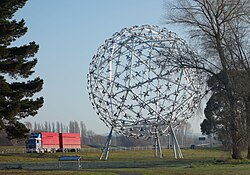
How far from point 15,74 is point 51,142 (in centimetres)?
4725

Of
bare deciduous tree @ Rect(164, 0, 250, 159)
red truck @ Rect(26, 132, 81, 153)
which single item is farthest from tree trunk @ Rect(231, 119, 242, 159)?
red truck @ Rect(26, 132, 81, 153)

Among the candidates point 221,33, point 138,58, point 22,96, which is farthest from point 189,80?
point 22,96

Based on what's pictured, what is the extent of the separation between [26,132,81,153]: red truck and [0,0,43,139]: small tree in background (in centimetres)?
3968

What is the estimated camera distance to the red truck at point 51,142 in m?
72.9

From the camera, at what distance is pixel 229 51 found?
40844mm

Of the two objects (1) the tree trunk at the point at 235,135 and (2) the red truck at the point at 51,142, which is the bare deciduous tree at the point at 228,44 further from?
(2) the red truck at the point at 51,142

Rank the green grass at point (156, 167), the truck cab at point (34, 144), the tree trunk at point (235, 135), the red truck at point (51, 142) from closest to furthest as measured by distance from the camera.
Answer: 1. the green grass at point (156, 167)
2. the tree trunk at point (235, 135)
3. the truck cab at point (34, 144)
4. the red truck at point (51, 142)

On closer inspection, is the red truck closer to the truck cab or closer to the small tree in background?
the truck cab

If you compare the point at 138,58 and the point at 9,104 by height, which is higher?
the point at 138,58

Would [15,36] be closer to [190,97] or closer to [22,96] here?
[22,96]

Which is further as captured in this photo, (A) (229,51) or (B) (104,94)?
(B) (104,94)

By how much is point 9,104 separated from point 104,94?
Answer: 19.9 m

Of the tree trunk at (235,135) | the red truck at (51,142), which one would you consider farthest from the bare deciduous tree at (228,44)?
the red truck at (51,142)

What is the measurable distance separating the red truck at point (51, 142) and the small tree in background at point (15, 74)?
39683mm
